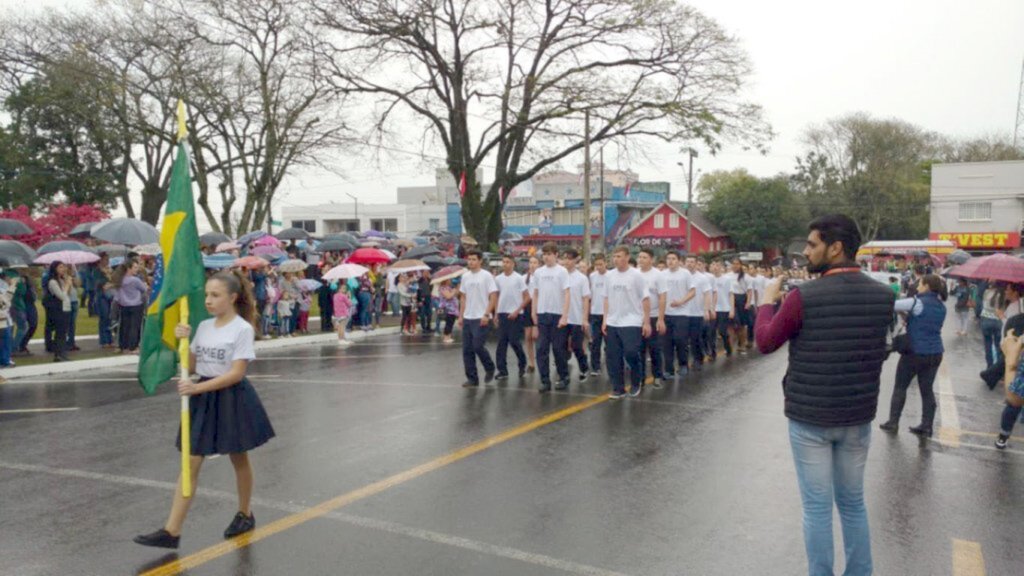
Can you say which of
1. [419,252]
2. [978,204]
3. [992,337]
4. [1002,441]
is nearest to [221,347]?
[1002,441]

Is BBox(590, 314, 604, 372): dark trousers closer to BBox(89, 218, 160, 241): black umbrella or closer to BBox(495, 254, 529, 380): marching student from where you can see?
BBox(495, 254, 529, 380): marching student

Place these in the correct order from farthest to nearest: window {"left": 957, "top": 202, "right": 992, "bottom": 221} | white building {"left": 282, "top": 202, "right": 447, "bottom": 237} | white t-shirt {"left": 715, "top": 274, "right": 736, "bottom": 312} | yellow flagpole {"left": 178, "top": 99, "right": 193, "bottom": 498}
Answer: white building {"left": 282, "top": 202, "right": 447, "bottom": 237} < window {"left": 957, "top": 202, "right": 992, "bottom": 221} < white t-shirt {"left": 715, "top": 274, "right": 736, "bottom": 312} < yellow flagpole {"left": 178, "top": 99, "right": 193, "bottom": 498}

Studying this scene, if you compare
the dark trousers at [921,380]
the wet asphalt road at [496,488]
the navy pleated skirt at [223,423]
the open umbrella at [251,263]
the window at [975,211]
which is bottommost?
the wet asphalt road at [496,488]

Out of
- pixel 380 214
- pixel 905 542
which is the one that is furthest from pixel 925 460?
pixel 380 214

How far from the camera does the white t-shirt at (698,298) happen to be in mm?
13188

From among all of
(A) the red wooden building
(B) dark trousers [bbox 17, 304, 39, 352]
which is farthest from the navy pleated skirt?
(A) the red wooden building

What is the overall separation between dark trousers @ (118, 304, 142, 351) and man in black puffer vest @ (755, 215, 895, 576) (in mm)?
13649

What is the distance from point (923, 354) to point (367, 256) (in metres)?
15.6

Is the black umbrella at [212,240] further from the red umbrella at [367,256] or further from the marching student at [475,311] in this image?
the marching student at [475,311]

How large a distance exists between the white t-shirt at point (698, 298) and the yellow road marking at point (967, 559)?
768 cm

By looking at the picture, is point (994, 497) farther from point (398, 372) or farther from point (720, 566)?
point (398, 372)

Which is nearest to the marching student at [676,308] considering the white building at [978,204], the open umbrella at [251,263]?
the open umbrella at [251,263]

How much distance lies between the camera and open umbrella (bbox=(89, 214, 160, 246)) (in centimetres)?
1702

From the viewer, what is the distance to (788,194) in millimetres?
69125
